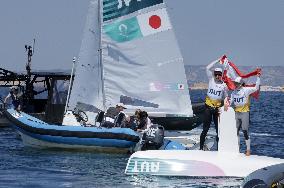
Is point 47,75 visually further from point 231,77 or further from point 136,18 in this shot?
point 231,77

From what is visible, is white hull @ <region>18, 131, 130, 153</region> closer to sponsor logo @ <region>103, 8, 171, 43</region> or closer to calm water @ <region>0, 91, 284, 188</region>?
calm water @ <region>0, 91, 284, 188</region>

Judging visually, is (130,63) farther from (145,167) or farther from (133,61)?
(145,167)

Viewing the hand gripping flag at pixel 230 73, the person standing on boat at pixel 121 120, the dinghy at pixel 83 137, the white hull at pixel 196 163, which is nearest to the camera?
the white hull at pixel 196 163

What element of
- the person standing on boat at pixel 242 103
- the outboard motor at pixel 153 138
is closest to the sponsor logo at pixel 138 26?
the outboard motor at pixel 153 138

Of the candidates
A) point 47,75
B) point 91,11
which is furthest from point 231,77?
point 47,75

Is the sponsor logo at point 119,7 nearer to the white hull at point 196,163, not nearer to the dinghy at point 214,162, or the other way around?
the white hull at point 196,163

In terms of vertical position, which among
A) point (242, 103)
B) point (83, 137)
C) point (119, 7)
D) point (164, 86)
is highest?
point (119, 7)

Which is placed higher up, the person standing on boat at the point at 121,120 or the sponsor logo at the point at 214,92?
the sponsor logo at the point at 214,92

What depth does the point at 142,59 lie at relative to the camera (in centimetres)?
2752

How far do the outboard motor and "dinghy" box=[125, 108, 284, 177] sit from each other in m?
3.33

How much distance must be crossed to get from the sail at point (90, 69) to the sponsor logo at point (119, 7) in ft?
1.36

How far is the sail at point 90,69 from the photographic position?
2750 centimetres

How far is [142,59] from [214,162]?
8.81m

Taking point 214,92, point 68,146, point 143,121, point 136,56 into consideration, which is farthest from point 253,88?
point 68,146
